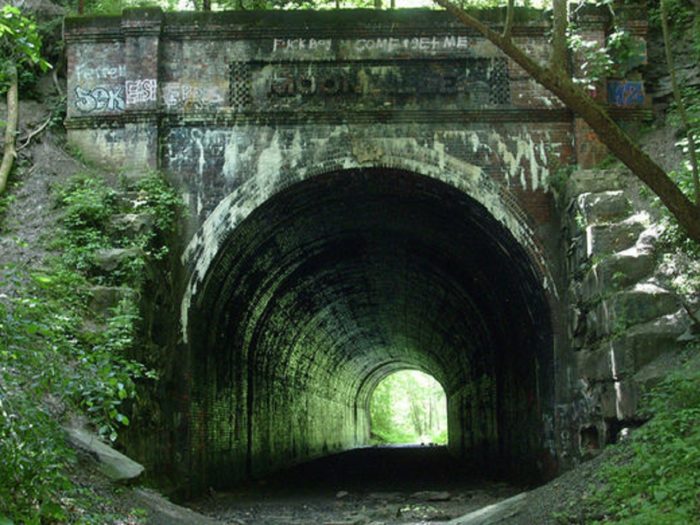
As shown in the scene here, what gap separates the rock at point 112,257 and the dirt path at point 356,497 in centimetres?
372

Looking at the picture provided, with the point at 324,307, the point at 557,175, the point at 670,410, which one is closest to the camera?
the point at 670,410

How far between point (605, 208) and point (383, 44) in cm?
444

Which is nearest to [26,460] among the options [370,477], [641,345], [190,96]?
[641,345]

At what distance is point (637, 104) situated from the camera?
43.0ft

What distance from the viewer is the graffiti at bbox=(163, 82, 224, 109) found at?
12992 millimetres

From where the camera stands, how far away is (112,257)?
1077 centimetres

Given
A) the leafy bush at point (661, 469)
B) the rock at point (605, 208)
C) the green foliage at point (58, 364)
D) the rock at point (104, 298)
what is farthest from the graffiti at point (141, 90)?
the leafy bush at point (661, 469)

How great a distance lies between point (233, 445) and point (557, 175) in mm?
8167

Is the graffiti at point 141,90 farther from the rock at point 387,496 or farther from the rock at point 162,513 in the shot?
the rock at point 387,496

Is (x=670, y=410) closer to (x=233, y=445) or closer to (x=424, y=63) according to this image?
(x=424, y=63)

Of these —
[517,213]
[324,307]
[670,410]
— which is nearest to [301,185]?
[517,213]

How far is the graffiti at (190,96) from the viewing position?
512 inches

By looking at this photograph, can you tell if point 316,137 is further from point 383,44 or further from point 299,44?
point 383,44

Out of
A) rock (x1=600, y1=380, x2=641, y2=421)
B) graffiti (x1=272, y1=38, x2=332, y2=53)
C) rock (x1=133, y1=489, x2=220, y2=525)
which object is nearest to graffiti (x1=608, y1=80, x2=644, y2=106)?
graffiti (x1=272, y1=38, x2=332, y2=53)
